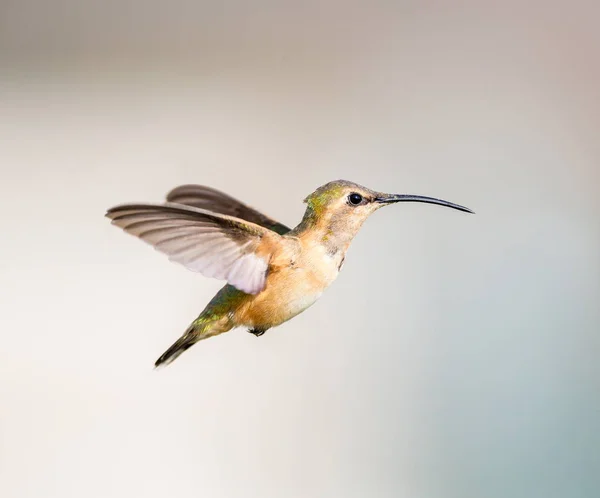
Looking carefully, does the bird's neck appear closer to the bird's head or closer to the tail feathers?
the bird's head

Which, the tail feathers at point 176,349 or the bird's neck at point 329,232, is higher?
the bird's neck at point 329,232

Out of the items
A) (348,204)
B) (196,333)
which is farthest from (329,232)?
(196,333)

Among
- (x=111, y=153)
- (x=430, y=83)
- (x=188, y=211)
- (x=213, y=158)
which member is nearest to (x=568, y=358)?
(x=430, y=83)

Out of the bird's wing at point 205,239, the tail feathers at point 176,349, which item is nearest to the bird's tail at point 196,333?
the tail feathers at point 176,349

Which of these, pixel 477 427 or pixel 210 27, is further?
pixel 210 27

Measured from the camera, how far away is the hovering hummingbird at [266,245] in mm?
539

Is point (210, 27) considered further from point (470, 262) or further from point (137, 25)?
point (470, 262)

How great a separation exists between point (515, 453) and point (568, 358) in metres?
0.30

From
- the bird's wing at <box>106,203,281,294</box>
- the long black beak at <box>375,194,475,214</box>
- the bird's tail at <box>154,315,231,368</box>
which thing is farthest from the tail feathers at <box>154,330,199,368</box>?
the long black beak at <box>375,194,475,214</box>

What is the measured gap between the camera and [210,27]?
2080 mm

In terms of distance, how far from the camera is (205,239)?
0.57m

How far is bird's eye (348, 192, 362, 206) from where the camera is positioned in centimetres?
59

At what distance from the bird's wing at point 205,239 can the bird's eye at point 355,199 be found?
72 millimetres

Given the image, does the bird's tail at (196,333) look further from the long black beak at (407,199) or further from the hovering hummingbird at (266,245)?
the long black beak at (407,199)
